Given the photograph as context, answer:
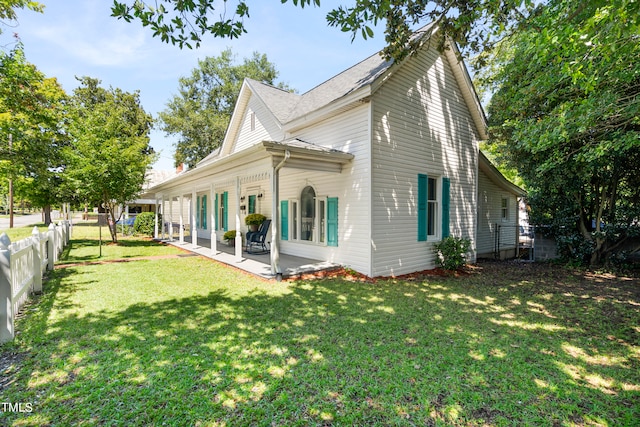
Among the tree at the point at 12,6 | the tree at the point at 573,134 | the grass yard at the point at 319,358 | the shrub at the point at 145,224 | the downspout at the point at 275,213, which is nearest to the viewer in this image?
the grass yard at the point at 319,358

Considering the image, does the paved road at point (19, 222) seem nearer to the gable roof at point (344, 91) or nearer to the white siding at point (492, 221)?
the gable roof at point (344, 91)

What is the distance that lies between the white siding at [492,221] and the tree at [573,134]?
→ 195 centimetres

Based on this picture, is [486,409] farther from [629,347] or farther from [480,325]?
[629,347]

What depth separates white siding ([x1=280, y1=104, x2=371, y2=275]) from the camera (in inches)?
293

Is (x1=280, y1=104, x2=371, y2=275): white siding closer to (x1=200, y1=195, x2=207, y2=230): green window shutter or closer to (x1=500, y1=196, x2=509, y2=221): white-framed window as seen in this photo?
(x1=500, y1=196, x2=509, y2=221): white-framed window

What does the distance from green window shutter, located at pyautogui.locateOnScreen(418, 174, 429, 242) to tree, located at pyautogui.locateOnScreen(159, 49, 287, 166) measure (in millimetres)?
19198

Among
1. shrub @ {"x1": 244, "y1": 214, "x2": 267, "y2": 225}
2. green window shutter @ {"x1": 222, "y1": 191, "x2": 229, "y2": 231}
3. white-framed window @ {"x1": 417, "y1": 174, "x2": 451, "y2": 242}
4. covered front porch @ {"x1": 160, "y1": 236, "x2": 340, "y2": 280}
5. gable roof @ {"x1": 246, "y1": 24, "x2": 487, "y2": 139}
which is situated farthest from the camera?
green window shutter @ {"x1": 222, "y1": 191, "x2": 229, "y2": 231}

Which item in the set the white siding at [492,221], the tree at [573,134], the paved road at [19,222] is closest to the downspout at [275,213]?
the tree at [573,134]

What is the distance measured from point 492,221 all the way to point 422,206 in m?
5.89

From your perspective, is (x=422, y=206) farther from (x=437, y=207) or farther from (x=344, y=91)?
(x=344, y=91)

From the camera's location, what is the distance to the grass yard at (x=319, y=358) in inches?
97.1

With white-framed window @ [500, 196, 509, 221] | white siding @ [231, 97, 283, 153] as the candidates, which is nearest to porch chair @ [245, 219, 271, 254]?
white siding @ [231, 97, 283, 153]

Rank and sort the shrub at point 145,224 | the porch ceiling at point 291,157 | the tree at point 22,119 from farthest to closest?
the shrub at point 145,224
the tree at point 22,119
the porch ceiling at point 291,157

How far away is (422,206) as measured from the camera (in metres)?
8.66
